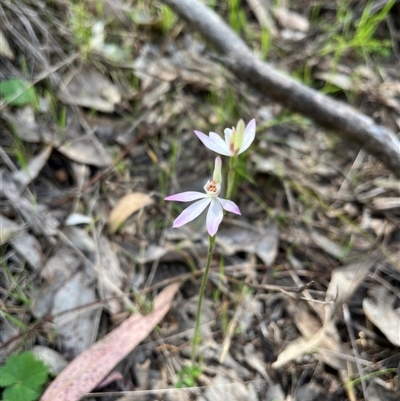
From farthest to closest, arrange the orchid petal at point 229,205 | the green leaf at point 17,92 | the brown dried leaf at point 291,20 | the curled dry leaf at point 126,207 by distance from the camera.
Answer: the brown dried leaf at point 291,20, the green leaf at point 17,92, the curled dry leaf at point 126,207, the orchid petal at point 229,205

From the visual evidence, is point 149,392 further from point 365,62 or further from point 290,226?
point 365,62

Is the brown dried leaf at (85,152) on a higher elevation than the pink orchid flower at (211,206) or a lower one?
lower

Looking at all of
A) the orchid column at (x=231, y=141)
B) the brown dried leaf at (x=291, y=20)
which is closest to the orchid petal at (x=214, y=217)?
the orchid column at (x=231, y=141)

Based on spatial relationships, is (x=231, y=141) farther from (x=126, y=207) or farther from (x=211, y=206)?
(x=126, y=207)

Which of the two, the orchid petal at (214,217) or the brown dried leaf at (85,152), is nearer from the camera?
the orchid petal at (214,217)

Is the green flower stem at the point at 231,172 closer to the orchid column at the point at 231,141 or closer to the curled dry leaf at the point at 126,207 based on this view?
the orchid column at the point at 231,141

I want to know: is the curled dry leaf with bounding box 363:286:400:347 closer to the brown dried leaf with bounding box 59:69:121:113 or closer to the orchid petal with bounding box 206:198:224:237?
the orchid petal with bounding box 206:198:224:237
